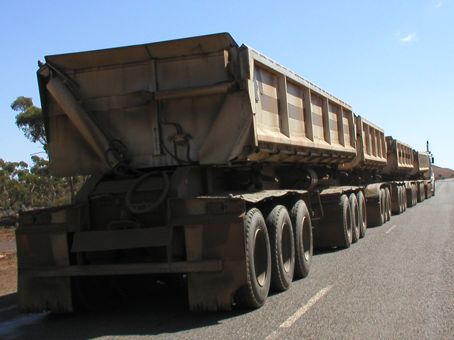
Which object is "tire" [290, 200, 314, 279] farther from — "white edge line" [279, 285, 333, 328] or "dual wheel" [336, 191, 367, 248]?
"dual wheel" [336, 191, 367, 248]

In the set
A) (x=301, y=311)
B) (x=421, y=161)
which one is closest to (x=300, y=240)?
(x=301, y=311)

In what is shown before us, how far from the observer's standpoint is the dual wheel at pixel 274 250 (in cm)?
674

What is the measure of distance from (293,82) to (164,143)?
315 centimetres

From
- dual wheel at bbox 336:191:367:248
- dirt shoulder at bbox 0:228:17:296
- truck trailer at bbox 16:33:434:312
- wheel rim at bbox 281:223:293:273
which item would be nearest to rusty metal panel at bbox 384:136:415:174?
dual wheel at bbox 336:191:367:248

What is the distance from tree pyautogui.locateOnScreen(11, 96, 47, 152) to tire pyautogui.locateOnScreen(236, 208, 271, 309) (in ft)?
98.6

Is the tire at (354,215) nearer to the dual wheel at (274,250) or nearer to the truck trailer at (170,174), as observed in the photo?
the dual wheel at (274,250)

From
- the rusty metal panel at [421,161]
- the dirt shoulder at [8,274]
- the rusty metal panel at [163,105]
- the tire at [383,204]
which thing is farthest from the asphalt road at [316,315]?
the rusty metal panel at [421,161]

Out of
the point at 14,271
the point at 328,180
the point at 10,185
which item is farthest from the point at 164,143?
the point at 10,185

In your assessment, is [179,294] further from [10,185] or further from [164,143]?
[10,185]

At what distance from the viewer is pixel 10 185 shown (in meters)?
45.2

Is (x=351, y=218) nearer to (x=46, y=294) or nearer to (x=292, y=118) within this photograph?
(x=292, y=118)

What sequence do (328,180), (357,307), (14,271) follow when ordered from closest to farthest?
(357,307), (14,271), (328,180)

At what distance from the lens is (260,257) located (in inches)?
289

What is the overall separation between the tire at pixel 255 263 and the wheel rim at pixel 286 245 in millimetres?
1023
